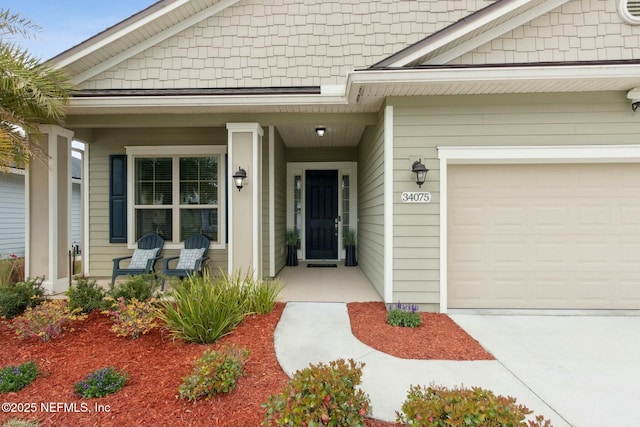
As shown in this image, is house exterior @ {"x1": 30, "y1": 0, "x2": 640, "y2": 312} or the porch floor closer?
house exterior @ {"x1": 30, "y1": 0, "x2": 640, "y2": 312}

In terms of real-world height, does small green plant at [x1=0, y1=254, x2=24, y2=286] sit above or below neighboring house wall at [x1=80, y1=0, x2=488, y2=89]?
below

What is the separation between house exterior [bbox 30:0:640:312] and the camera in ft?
13.8

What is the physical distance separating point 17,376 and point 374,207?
4572 millimetres

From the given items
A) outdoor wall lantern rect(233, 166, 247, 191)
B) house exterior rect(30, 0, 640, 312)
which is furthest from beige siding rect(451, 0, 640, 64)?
outdoor wall lantern rect(233, 166, 247, 191)

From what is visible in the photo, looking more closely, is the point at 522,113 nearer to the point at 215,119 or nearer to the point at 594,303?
the point at 594,303

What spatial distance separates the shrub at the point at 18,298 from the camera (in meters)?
4.00

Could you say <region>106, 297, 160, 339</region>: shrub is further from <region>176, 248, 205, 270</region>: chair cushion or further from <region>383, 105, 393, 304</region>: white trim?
<region>383, 105, 393, 304</region>: white trim

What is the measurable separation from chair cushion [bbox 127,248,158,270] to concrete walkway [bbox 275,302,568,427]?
3395 mm

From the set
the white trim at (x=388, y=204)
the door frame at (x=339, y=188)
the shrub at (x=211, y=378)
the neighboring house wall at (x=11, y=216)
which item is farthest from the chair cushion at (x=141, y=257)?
the neighboring house wall at (x=11, y=216)

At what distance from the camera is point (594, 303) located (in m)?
4.41

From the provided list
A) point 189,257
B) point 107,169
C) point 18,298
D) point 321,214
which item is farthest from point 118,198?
point 321,214

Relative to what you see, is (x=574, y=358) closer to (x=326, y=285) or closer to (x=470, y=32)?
(x=326, y=285)

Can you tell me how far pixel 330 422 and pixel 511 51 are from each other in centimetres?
482

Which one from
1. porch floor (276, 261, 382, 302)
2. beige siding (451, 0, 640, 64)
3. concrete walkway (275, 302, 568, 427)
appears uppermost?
beige siding (451, 0, 640, 64)
